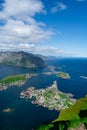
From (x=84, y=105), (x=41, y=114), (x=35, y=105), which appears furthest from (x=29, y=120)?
(x=84, y=105)

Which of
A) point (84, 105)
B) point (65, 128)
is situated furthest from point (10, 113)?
point (65, 128)

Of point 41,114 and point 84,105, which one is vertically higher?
point 84,105

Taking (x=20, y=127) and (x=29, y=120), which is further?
(x=29, y=120)

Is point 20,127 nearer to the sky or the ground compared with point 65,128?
nearer to the ground

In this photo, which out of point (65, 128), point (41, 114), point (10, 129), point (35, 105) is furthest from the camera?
point (35, 105)

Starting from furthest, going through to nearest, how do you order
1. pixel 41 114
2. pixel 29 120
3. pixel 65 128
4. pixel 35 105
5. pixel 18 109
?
pixel 35 105 < pixel 18 109 < pixel 41 114 < pixel 29 120 < pixel 65 128

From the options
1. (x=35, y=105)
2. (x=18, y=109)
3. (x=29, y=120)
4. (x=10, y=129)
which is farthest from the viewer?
(x=35, y=105)

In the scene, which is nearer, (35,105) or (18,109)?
(18,109)

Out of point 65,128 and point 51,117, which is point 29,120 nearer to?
point 51,117

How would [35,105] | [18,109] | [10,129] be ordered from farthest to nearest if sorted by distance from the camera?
[35,105] → [18,109] → [10,129]

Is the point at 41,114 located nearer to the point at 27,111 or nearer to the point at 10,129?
the point at 27,111
